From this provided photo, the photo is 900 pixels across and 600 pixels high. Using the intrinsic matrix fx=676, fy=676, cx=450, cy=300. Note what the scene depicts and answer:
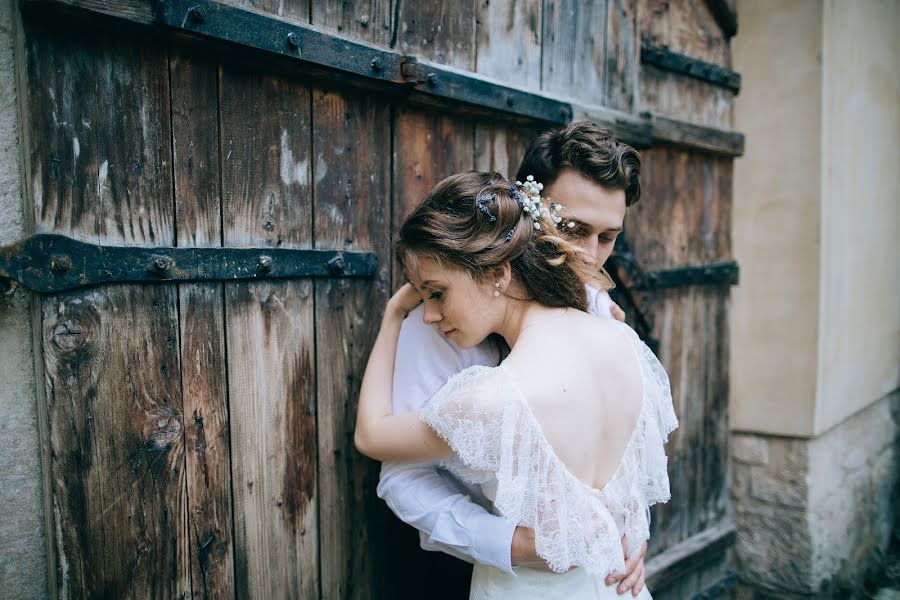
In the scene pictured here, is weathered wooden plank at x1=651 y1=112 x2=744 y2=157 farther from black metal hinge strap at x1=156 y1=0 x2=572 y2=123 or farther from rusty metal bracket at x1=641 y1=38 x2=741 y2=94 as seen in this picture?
black metal hinge strap at x1=156 y1=0 x2=572 y2=123

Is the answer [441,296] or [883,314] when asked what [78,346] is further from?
[883,314]

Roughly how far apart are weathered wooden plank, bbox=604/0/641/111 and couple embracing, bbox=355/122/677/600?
97 cm

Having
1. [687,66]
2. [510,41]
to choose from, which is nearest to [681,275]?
[687,66]

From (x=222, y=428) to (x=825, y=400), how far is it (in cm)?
279

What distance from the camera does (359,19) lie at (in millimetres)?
1654

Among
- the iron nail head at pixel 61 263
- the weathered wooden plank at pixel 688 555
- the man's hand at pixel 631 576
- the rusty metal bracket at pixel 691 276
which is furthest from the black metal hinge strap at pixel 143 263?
the weathered wooden plank at pixel 688 555

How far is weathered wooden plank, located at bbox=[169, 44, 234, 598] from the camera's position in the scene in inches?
53.6

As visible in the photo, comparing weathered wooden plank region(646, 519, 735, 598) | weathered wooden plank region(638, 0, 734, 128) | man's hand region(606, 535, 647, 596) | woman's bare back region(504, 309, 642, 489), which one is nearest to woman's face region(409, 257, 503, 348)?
woman's bare back region(504, 309, 642, 489)

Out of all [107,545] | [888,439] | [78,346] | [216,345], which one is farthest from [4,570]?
[888,439]

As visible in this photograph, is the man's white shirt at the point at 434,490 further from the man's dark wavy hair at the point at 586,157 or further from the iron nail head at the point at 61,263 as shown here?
the iron nail head at the point at 61,263

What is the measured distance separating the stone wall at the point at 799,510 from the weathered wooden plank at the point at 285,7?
2800 mm

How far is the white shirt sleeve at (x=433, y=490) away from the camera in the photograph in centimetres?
144

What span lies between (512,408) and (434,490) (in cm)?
38

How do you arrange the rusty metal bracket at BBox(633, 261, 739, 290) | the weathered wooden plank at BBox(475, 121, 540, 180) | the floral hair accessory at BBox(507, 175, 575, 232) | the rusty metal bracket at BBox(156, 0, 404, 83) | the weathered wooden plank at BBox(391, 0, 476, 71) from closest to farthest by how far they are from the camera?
the rusty metal bracket at BBox(156, 0, 404, 83) → the floral hair accessory at BBox(507, 175, 575, 232) → the weathered wooden plank at BBox(391, 0, 476, 71) → the weathered wooden plank at BBox(475, 121, 540, 180) → the rusty metal bracket at BBox(633, 261, 739, 290)
